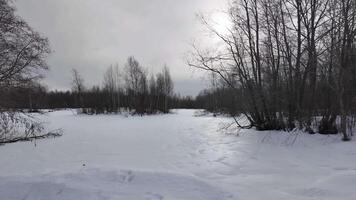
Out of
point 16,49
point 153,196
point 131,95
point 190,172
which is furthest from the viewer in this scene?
point 131,95

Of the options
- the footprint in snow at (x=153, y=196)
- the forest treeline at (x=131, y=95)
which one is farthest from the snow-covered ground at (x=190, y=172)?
the forest treeline at (x=131, y=95)

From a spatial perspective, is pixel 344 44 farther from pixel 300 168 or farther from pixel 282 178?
pixel 282 178

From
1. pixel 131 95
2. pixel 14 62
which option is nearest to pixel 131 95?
pixel 131 95

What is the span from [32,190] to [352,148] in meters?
8.68

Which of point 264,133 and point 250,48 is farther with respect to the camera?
point 250,48

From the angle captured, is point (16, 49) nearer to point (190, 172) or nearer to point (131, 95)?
point (190, 172)

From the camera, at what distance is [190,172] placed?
7.82 meters

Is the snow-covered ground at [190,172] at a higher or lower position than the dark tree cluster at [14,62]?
lower

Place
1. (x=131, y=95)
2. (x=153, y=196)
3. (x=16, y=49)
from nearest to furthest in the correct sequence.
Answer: (x=153, y=196) < (x=16, y=49) < (x=131, y=95)

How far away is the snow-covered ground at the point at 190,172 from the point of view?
604 centimetres

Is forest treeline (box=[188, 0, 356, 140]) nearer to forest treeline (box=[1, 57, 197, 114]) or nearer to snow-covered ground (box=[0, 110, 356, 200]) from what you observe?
snow-covered ground (box=[0, 110, 356, 200])

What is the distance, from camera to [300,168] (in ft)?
26.5

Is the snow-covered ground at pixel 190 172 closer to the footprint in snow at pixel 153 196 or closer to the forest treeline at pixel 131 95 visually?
the footprint in snow at pixel 153 196

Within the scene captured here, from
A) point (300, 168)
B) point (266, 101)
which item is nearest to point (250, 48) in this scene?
point (266, 101)
